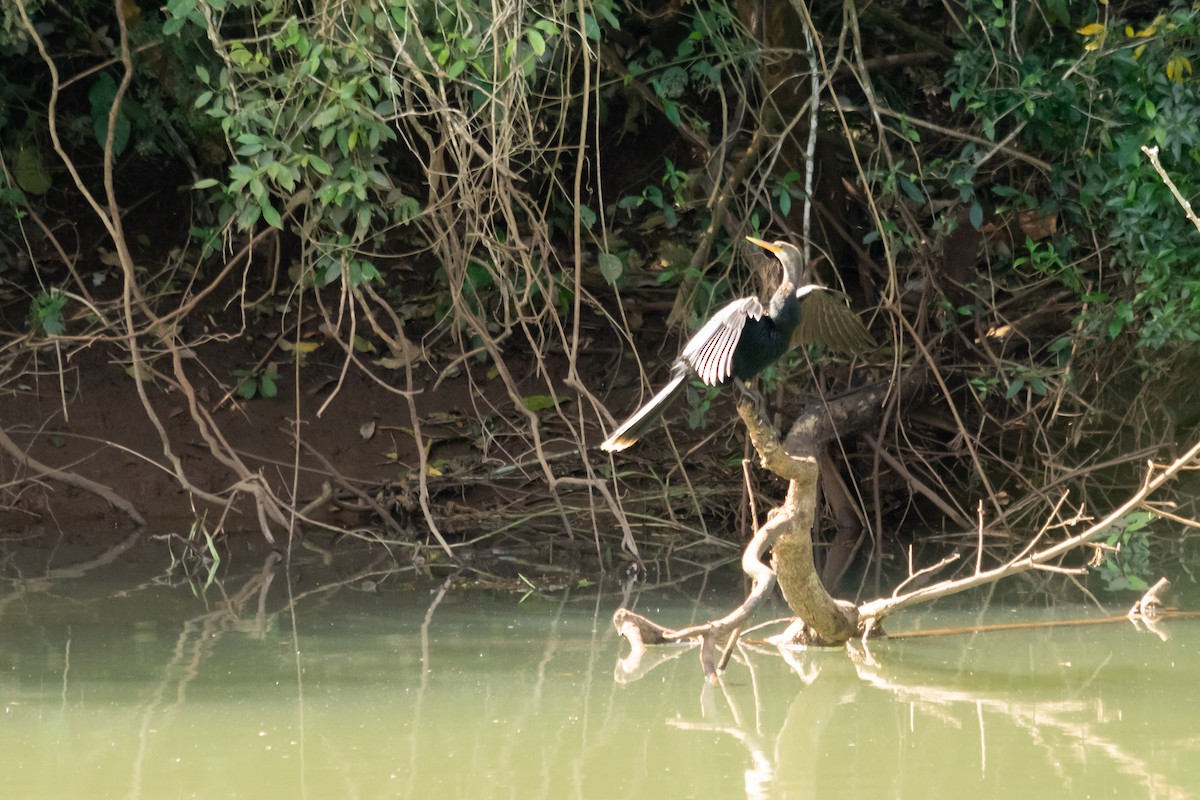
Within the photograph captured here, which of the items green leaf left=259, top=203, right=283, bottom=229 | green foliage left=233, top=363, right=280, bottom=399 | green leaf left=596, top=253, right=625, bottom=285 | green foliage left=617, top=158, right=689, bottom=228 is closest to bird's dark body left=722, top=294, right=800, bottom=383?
green leaf left=596, top=253, right=625, bottom=285

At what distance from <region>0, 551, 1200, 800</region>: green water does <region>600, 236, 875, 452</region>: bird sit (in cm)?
60

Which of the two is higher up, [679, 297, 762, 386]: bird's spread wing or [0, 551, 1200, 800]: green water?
[679, 297, 762, 386]: bird's spread wing

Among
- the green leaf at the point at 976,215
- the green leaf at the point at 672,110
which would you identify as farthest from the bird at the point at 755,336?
the green leaf at the point at 672,110

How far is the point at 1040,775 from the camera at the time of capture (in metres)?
2.37

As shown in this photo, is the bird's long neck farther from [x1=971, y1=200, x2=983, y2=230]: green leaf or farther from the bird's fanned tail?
[x1=971, y1=200, x2=983, y2=230]: green leaf

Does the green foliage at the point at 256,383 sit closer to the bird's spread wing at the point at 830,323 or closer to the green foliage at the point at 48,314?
the green foliage at the point at 48,314

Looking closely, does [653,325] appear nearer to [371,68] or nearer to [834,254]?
[834,254]

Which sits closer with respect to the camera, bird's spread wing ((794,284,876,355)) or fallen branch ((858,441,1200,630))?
fallen branch ((858,441,1200,630))

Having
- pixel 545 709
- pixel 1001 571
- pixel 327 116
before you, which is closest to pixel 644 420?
pixel 545 709

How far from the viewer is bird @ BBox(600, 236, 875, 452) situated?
126 inches

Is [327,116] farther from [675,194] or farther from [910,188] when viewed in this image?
[910,188]

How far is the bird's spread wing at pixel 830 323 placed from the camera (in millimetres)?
3826

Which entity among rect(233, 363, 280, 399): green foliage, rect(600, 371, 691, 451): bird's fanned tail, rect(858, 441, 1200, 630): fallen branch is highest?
rect(233, 363, 280, 399): green foliage

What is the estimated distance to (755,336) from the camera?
343cm
